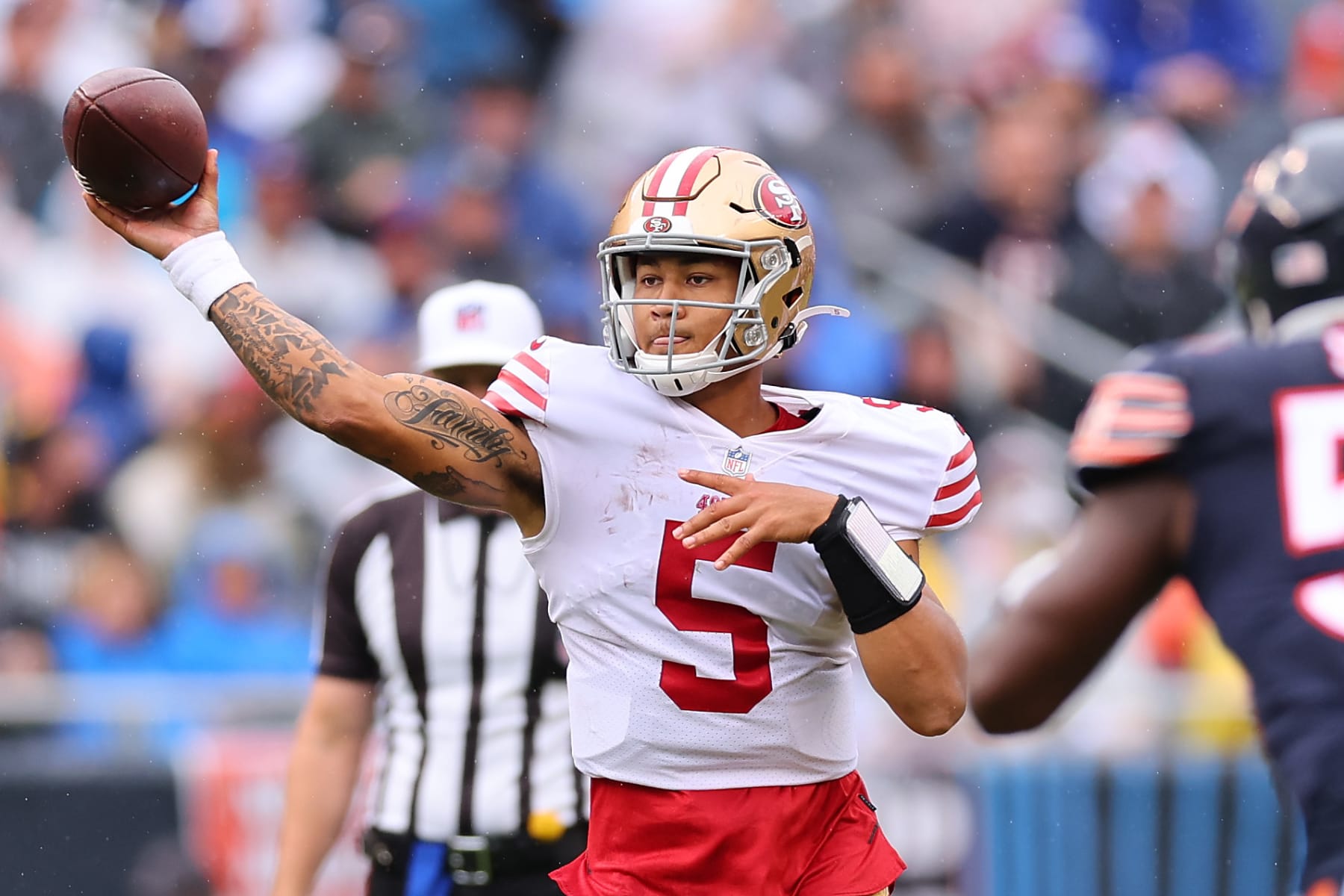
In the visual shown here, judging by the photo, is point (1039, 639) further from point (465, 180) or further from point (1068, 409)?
point (465, 180)

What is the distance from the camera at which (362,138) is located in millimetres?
8703

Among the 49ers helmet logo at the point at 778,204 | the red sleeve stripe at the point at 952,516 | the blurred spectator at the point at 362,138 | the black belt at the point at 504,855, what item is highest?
the blurred spectator at the point at 362,138

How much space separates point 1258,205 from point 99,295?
21.8 feet

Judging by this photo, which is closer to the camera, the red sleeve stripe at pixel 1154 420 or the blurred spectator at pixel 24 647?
the red sleeve stripe at pixel 1154 420

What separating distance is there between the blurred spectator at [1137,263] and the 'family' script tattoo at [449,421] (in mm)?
5332

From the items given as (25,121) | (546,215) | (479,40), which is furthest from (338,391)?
(25,121)

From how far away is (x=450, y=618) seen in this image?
4383mm

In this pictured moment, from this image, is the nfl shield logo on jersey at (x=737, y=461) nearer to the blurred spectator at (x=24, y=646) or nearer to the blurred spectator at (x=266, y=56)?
the blurred spectator at (x=24, y=646)

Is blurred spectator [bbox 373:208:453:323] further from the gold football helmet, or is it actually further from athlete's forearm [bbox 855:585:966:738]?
athlete's forearm [bbox 855:585:966:738]

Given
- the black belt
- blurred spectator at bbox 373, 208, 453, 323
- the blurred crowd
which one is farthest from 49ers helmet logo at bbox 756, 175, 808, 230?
blurred spectator at bbox 373, 208, 453, 323

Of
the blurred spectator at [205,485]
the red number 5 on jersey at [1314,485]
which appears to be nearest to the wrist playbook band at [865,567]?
the red number 5 on jersey at [1314,485]

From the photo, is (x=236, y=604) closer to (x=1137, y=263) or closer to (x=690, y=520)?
(x=1137, y=263)

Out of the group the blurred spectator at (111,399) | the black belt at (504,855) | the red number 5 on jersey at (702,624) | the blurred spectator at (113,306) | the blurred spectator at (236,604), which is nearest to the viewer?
the red number 5 on jersey at (702,624)

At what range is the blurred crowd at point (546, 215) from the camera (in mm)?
7555
